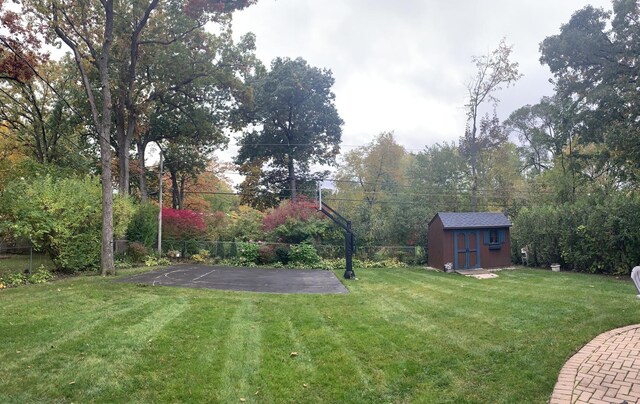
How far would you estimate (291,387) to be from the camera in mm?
4156

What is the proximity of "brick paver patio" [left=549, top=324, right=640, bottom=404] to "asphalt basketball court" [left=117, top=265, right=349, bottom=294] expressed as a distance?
19.8ft

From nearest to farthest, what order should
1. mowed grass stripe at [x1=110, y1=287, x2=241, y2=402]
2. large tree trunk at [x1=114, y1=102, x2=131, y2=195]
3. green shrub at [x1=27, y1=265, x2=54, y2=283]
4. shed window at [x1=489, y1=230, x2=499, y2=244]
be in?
mowed grass stripe at [x1=110, y1=287, x2=241, y2=402] < green shrub at [x1=27, y1=265, x2=54, y2=283] < shed window at [x1=489, y1=230, x2=499, y2=244] < large tree trunk at [x1=114, y1=102, x2=131, y2=195]

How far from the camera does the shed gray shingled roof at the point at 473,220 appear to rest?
15680 mm

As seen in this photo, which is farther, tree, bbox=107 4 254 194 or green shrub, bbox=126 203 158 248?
green shrub, bbox=126 203 158 248

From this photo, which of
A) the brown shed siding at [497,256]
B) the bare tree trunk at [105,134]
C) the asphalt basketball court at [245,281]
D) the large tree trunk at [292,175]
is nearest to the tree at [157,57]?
the bare tree trunk at [105,134]

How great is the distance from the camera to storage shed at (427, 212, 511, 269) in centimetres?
1567

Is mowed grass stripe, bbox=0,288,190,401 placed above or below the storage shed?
below

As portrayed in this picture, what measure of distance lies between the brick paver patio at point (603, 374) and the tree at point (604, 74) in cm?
1078

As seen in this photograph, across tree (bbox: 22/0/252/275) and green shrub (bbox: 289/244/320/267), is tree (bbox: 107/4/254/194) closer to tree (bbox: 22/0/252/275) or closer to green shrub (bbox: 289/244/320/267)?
tree (bbox: 22/0/252/275)

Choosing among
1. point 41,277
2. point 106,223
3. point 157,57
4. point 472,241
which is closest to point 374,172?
point 472,241

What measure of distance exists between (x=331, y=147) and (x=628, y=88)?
20457 mm

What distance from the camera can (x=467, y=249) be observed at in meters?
15.7

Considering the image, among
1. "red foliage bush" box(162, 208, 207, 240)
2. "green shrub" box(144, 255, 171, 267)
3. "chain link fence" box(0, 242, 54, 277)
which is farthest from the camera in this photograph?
"red foliage bush" box(162, 208, 207, 240)

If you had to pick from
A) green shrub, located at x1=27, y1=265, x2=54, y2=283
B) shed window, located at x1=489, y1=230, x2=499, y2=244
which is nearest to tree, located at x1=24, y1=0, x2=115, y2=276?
green shrub, located at x1=27, y1=265, x2=54, y2=283
